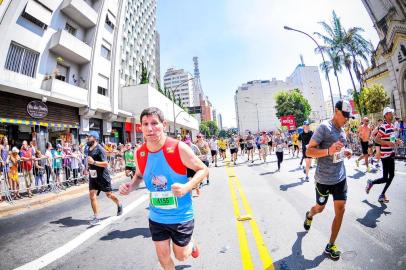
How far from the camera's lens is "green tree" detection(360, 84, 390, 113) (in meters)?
29.5

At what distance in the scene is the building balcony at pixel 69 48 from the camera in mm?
17356

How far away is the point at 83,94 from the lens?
19.5 metres

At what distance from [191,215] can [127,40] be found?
4364cm

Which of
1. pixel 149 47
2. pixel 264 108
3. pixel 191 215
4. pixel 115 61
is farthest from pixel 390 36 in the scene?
pixel 264 108

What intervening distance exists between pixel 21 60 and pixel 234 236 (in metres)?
17.3

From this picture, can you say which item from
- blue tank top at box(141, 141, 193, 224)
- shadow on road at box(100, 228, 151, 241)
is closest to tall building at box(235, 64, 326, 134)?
shadow on road at box(100, 228, 151, 241)

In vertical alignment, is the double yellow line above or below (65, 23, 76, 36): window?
below

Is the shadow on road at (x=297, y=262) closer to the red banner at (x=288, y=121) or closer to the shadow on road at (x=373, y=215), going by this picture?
the shadow on road at (x=373, y=215)

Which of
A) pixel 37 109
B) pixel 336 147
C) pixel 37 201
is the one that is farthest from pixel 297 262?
pixel 37 109

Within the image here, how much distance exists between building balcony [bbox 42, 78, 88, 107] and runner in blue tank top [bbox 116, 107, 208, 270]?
1664 centimetres

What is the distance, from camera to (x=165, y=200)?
92.4 inches

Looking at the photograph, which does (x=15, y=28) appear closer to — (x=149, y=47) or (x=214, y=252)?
(x=214, y=252)

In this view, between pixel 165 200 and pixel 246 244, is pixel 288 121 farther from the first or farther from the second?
pixel 165 200

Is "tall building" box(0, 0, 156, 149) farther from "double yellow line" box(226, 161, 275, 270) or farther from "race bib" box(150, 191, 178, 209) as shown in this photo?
"race bib" box(150, 191, 178, 209)
